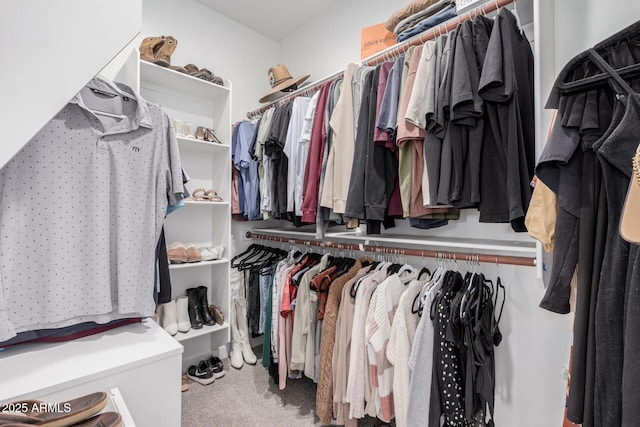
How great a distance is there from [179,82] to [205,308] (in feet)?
5.29

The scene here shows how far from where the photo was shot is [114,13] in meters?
0.72

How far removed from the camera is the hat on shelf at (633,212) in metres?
0.56

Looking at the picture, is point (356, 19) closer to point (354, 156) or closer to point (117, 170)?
point (354, 156)

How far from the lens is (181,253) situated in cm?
199

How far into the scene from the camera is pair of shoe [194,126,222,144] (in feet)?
7.09

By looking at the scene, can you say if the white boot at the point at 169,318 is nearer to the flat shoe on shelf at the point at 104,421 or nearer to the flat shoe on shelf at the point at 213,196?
the flat shoe on shelf at the point at 213,196

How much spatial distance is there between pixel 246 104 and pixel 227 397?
7.44ft

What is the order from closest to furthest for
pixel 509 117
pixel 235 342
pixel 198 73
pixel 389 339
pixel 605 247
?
1. pixel 605 247
2. pixel 509 117
3. pixel 389 339
4. pixel 198 73
5. pixel 235 342

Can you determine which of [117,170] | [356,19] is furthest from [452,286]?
[356,19]

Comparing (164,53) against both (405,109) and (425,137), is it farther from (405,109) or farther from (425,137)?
(425,137)

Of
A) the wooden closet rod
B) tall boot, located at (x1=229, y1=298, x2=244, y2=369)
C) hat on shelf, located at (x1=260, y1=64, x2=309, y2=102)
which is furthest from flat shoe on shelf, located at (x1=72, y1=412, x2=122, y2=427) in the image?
hat on shelf, located at (x1=260, y1=64, x2=309, y2=102)

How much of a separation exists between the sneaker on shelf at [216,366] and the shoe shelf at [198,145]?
1.52 m

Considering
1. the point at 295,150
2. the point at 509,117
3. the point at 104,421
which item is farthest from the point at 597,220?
the point at 295,150

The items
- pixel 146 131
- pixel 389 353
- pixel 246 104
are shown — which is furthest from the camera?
pixel 246 104
